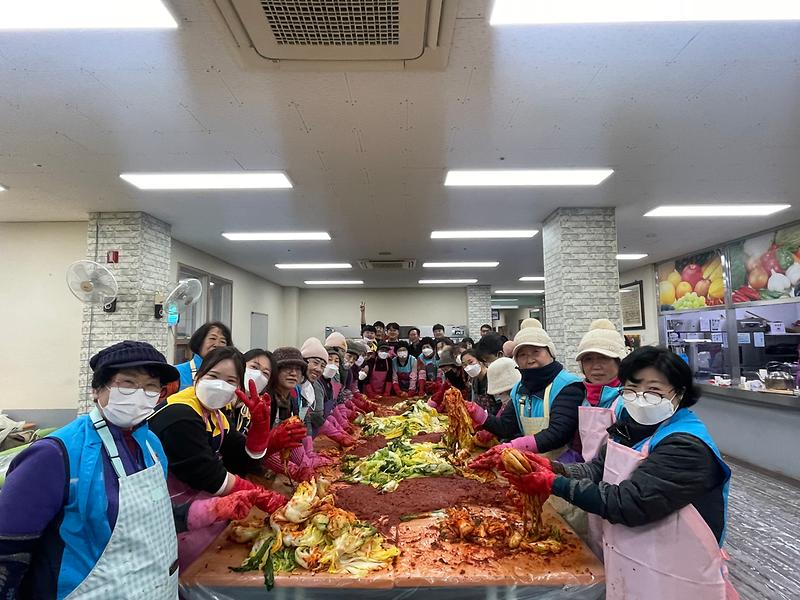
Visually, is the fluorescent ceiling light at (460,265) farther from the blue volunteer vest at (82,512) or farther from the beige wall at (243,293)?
the blue volunteer vest at (82,512)

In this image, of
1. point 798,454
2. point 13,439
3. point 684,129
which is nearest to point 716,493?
point 684,129

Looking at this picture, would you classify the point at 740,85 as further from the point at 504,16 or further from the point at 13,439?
the point at 13,439

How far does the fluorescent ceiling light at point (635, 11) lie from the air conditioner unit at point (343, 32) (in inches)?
14.2

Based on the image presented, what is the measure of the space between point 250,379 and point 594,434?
2050 mm

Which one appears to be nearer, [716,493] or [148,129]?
[716,493]

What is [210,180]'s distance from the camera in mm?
4629

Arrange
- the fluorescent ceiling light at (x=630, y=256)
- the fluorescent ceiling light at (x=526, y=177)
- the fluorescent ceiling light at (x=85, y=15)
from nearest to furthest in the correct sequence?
the fluorescent ceiling light at (x=85, y=15)
the fluorescent ceiling light at (x=526, y=177)
the fluorescent ceiling light at (x=630, y=256)

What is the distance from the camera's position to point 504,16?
2.29m

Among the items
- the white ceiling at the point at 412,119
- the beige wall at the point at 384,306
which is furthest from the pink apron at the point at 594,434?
the beige wall at the point at 384,306

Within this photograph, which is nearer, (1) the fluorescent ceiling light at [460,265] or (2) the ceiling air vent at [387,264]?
(2) the ceiling air vent at [387,264]

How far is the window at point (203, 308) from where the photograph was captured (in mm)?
7430

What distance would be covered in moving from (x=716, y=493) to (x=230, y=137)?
4054 millimetres

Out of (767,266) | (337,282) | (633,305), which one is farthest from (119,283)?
(633,305)

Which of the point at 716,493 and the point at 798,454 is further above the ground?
the point at 716,493
